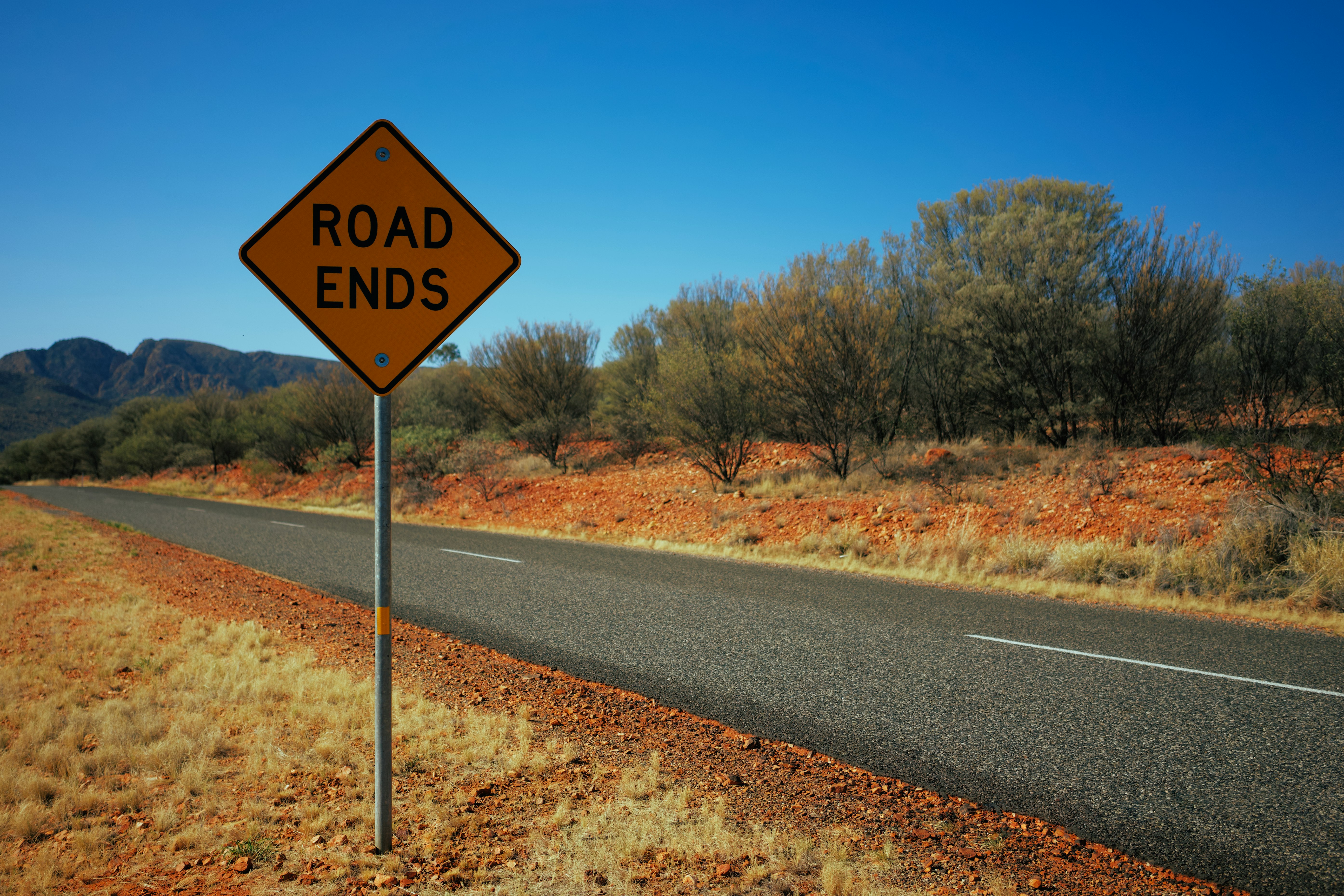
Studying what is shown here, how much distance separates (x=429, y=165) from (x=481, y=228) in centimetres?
32

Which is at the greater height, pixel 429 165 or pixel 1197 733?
pixel 429 165

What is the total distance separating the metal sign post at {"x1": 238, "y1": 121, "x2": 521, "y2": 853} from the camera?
276cm

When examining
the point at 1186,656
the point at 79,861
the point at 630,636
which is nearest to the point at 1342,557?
the point at 1186,656

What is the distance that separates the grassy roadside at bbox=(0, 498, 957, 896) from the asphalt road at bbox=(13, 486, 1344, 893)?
108 cm

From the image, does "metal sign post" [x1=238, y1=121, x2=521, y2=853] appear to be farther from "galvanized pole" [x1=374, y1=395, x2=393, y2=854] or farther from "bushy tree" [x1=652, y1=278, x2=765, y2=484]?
"bushy tree" [x1=652, y1=278, x2=765, y2=484]

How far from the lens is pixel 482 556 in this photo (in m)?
11.6

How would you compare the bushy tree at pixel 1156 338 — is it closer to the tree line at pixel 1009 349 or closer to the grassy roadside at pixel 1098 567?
the tree line at pixel 1009 349

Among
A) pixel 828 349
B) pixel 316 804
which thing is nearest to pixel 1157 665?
pixel 316 804

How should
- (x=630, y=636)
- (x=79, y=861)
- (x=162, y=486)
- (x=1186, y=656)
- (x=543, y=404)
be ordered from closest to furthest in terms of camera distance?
(x=79, y=861)
(x=1186, y=656)
(x=630, y=636)
(x=543, y=404)
(x=162, y=486)

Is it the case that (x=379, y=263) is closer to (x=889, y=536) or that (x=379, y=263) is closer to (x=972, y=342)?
(x=889, y=536)

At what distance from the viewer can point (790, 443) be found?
20031 mm

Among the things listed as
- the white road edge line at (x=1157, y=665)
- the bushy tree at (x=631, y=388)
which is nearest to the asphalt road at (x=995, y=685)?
the white road edge line at (x=1157, y=665)

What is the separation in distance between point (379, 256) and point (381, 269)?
0.06 metres

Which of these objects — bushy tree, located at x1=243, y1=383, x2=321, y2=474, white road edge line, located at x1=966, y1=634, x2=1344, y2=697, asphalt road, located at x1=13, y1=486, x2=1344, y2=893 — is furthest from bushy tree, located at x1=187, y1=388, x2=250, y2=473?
white road edge line, located at x1=966, y1=634, x2=1344, y2=697
